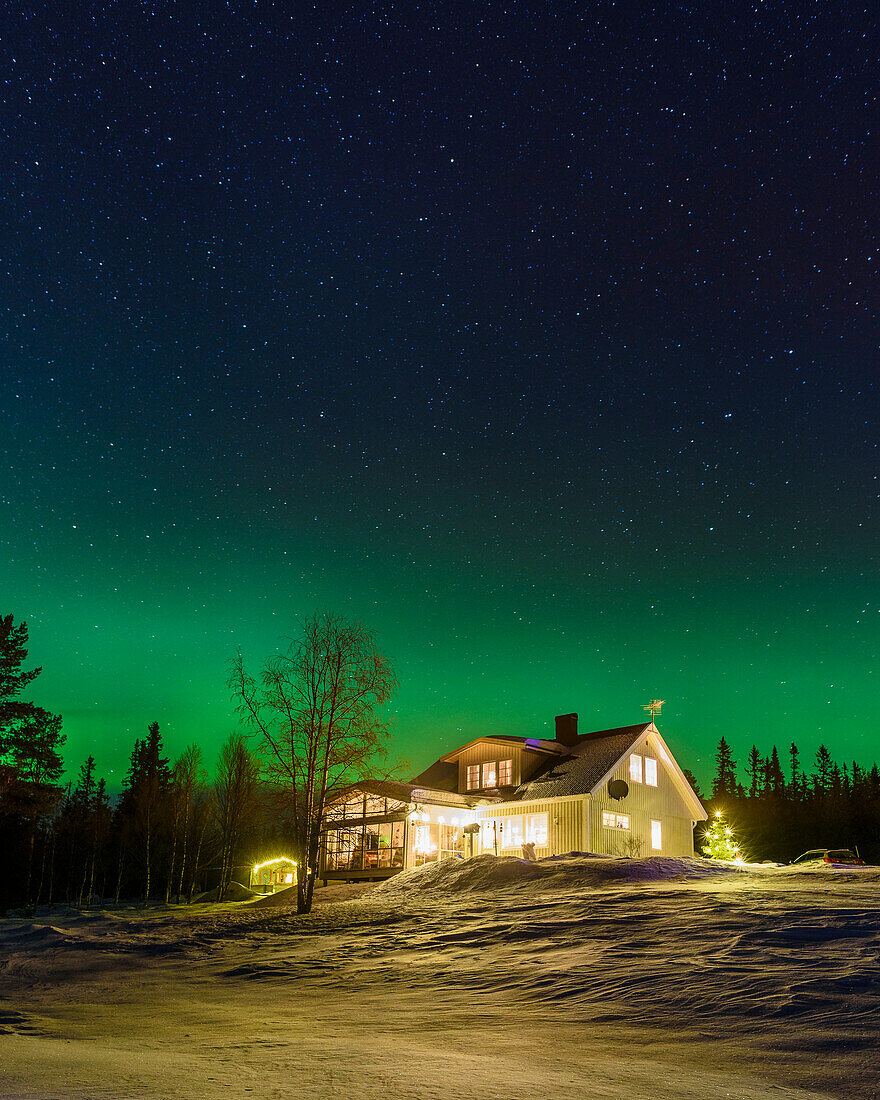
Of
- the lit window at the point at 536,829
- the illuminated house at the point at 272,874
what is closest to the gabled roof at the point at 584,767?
the lit window at the point at 536,829

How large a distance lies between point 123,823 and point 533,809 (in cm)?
3896

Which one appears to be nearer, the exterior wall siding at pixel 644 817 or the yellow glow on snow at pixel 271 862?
the exterior wall siding at pixel 644 817

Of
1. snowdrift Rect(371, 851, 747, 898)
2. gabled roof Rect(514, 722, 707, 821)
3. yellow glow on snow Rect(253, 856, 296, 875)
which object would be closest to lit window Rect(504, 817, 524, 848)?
gabled roof Rect(514, 722, 707, 821)

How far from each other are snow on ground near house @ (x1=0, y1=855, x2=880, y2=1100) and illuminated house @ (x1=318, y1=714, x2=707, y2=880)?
8.79 meters

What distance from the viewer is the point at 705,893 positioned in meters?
18.1

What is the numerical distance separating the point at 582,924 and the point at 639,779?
63.1 ft

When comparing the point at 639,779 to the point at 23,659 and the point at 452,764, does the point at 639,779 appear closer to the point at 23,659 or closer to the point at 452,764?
the point at 452,764

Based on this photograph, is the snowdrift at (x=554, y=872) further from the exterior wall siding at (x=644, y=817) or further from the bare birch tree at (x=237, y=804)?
the bare birch tree at (x=237, y=804)

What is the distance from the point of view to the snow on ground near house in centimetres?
728

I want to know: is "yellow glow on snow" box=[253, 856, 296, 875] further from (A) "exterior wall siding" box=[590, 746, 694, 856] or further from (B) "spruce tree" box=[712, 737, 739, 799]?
(B) "spruce tree" box=[712, 737, 739, 799]

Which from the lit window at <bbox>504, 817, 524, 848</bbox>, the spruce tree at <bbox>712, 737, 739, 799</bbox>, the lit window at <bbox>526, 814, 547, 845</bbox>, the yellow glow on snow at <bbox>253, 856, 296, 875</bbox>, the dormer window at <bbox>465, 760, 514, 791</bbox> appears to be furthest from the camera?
the spruce tree at <bbox>712, 737, 739, 799</bbox>

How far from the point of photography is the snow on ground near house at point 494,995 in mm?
7277

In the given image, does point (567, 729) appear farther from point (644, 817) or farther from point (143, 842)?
point (143, 842)

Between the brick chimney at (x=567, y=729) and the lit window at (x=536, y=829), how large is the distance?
6.05 metres
